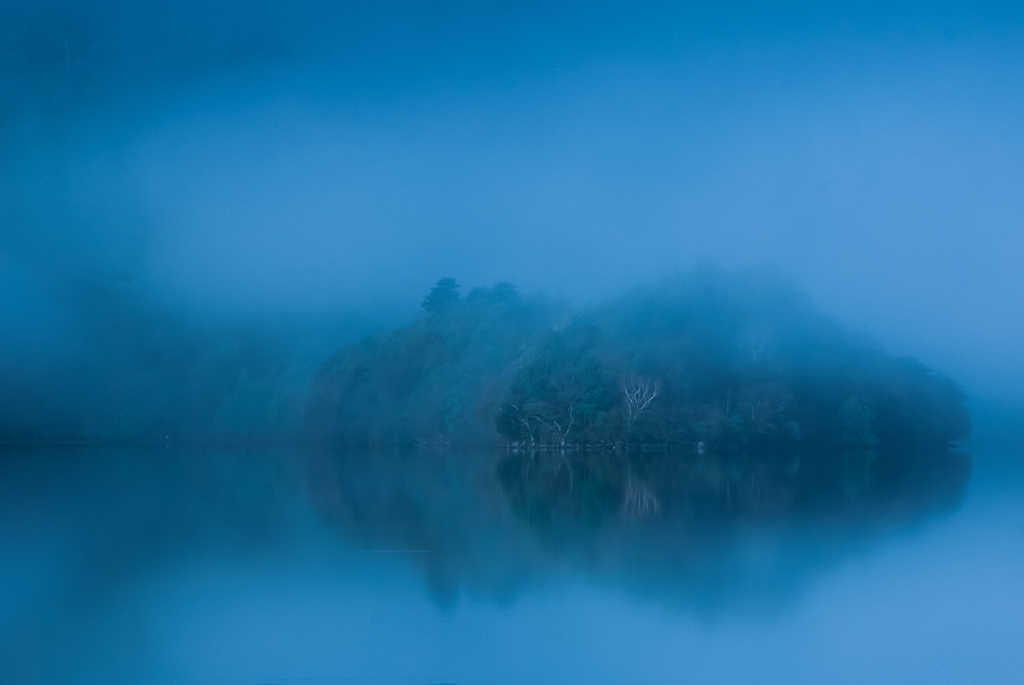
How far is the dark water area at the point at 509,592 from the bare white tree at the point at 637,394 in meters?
32.0

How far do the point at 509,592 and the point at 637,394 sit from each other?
41.8 meters

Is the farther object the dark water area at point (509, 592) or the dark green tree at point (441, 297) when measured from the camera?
the dark green tree at point (441, 297)

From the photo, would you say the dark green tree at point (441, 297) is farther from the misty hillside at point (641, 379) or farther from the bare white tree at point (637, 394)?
the bare white tree at point (637, 394)

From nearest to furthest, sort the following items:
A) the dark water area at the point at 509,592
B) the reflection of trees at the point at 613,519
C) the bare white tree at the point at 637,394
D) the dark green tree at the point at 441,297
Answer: the dark water area at the point at 509,592 < the reflection of trees at the point at 613,519 < the bare white tree at the point at 637,394 < the dark green tree at the point at 441,297

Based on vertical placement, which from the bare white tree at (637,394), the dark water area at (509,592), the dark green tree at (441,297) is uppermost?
the dark green tree at (441,297)

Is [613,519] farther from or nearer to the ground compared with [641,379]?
nearer to the ground

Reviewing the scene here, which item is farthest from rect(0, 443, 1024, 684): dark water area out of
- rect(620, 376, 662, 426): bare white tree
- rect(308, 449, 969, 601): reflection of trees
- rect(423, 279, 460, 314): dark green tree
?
rect(423, 279, 460, 314): dark green tree

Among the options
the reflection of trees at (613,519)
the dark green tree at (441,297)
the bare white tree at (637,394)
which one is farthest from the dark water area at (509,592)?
the dark green tree at (441,297)

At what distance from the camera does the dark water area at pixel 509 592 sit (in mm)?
6645

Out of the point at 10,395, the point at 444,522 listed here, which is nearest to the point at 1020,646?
the point at 444,522

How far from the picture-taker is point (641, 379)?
166ft

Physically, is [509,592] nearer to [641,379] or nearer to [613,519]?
[613,519]

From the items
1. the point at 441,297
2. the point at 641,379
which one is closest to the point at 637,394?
the point at 641,379

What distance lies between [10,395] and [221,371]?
18777mm
